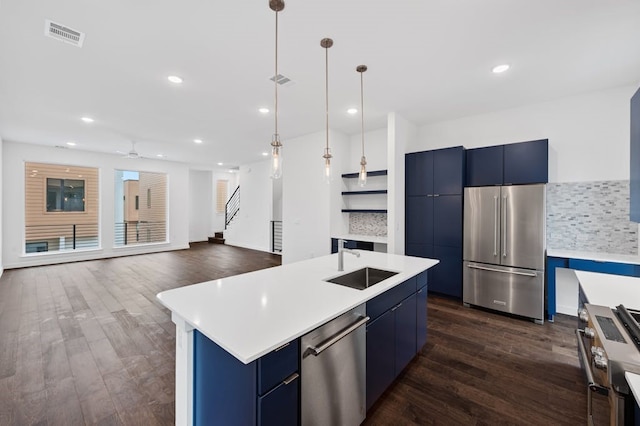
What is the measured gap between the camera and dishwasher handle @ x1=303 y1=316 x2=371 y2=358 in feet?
4.38

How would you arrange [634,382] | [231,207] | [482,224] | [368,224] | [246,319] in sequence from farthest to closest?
[231,207]
[368,224]
[482,224]
[246,319]
[634,382]

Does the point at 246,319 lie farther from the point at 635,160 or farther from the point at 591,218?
the point at 591,218

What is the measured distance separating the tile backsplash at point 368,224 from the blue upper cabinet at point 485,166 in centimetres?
163

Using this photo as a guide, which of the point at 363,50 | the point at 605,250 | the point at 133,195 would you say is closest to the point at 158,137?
the point at 133,195

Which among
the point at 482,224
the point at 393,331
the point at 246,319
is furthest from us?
the point at 482,224

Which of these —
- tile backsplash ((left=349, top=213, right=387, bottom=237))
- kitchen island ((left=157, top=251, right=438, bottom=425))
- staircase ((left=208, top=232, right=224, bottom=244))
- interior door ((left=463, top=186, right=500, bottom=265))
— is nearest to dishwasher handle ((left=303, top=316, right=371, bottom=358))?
kitchen island ((left=157, top=251, right=438, bottom=425))

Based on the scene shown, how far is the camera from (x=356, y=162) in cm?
561

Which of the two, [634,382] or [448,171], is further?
[448,171]

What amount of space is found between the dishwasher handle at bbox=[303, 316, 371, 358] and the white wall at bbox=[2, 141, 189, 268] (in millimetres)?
8592

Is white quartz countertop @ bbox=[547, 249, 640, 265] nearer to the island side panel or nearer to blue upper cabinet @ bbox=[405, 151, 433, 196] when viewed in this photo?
blue upper cabinet @ bbox=[405, 151, 433, 196]

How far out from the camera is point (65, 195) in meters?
7.23

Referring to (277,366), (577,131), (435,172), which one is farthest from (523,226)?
(277,366)

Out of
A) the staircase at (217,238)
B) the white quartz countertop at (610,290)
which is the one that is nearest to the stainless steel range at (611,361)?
the white quartz countertop at (610,290)

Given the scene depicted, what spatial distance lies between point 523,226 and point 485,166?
983 millimetres
